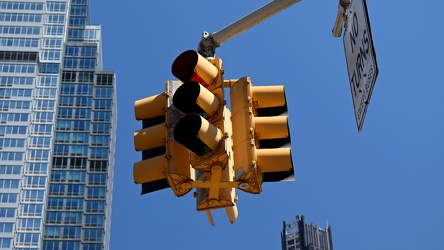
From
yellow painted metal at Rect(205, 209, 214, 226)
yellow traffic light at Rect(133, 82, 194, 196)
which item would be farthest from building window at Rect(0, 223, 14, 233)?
yellow traffic light at Rect(133, 82, 194, 196)

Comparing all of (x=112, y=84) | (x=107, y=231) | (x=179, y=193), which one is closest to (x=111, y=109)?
(x=112, y=84)

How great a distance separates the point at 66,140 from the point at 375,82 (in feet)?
482

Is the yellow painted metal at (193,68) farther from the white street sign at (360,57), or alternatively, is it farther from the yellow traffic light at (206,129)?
Answer: the white street sign at (360,57)

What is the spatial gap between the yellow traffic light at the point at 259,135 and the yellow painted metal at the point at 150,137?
2.44ft

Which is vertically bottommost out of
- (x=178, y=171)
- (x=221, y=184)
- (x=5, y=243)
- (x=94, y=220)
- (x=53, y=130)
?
(x=221, y=184)

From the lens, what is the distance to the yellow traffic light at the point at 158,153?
823 cm

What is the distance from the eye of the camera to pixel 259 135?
322 inches

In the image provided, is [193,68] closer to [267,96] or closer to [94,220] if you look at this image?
[267,96]

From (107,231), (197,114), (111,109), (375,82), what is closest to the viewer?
(375,82)

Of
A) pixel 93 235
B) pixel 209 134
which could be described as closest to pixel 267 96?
pixel 209 134

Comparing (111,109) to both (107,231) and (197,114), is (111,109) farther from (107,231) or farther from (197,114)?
(197,114)

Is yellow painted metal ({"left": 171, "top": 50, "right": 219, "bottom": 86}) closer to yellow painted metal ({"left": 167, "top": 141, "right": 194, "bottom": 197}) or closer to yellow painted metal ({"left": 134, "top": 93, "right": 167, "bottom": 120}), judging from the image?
yellow painted metal ({"left": 134, "top": 93, "right": 167, "bottom": 120})

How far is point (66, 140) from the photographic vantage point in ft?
493

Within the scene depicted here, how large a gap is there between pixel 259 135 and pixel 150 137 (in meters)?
1.14
